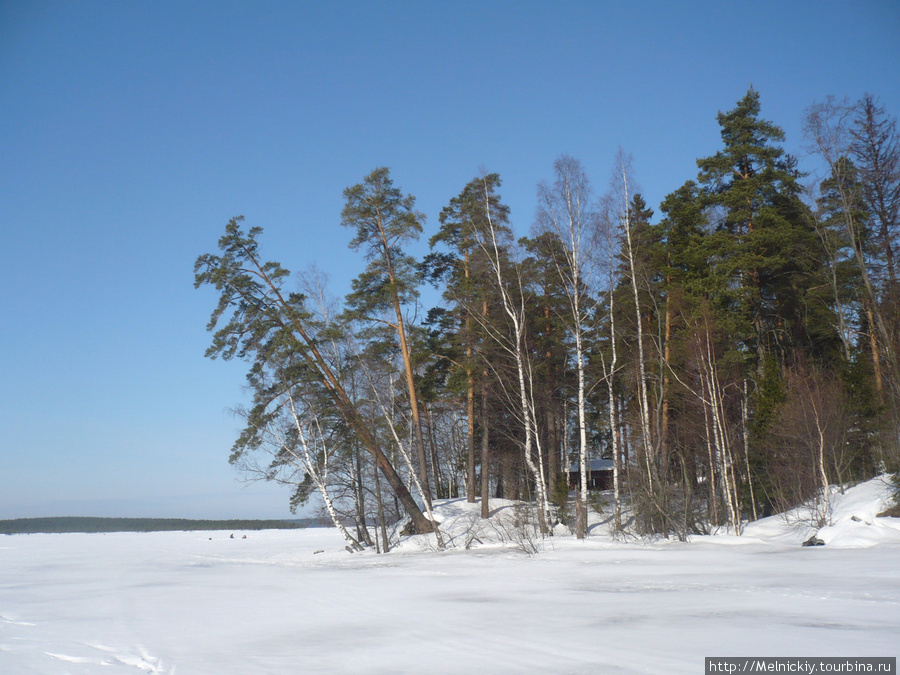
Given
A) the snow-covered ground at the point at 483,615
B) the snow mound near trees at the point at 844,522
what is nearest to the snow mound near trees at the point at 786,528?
the snow mound near trees at the point at 844,522

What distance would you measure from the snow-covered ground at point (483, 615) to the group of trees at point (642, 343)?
6610 millimetres

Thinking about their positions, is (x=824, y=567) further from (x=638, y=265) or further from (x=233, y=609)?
(x=638, y=265)

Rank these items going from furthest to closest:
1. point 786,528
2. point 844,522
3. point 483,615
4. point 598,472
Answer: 1. point 598,472
2. point 786,528
3. point 844,522
4. point 483,615

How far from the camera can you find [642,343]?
2362 cm

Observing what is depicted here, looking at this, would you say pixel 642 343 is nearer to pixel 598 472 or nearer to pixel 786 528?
pixel 786 528

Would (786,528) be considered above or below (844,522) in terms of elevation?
below

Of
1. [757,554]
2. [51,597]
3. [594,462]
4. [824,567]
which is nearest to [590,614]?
[824,567]

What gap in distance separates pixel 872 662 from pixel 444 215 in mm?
23450

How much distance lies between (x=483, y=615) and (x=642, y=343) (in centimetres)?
1800

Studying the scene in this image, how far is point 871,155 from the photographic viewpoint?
21.2m

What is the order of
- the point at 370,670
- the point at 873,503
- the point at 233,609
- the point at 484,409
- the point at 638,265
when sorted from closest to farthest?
the point at 370,670 < the point at 233,609 < the point at 873,503 < the point at 638,265 < the point at 484,409

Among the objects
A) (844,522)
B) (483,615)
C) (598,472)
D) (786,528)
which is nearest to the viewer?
(483,615)

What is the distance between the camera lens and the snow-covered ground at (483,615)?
5223 mm

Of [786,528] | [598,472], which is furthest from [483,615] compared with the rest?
[598,472]
